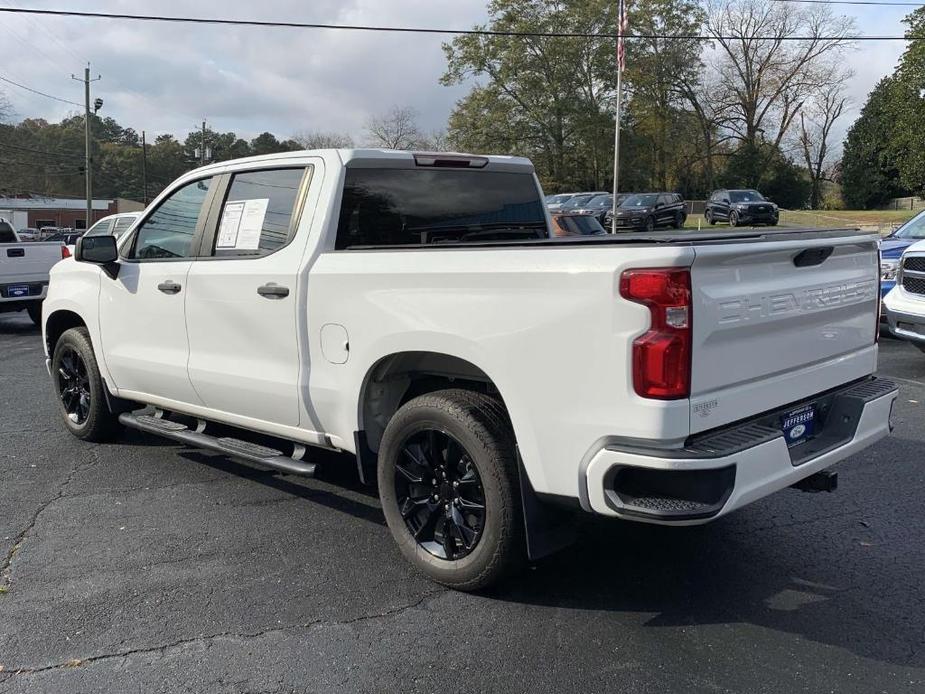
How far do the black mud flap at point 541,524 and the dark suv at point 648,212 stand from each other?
29.6m

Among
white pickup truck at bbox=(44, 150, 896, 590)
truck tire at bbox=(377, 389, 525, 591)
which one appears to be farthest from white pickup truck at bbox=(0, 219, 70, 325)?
truck tire at bbox=(377, 389, 525, 591)

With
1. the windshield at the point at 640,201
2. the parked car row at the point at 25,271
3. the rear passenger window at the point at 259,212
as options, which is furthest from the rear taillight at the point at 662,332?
the windshield at the point at 640,201

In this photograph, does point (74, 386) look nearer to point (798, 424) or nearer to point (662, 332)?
point (662, 332)

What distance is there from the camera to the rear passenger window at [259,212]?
455 cm

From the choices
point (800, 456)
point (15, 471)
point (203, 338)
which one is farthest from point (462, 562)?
point (15, 471)

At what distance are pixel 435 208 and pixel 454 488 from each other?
180cm

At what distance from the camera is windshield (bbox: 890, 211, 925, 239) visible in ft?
35.2

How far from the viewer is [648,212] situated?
32438 mm

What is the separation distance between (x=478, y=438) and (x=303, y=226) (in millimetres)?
1607

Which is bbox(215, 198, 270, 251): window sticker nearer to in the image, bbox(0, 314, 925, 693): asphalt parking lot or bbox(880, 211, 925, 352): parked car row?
bbox(0, 314, 925, 693): asphalt parking lot

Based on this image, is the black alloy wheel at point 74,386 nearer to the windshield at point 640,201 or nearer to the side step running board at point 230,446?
the side step running board at point 230,446

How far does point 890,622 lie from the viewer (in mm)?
3475

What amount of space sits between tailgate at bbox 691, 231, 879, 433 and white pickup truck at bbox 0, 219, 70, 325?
1239 cm

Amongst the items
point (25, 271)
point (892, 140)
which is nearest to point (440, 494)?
point (25, 271)
